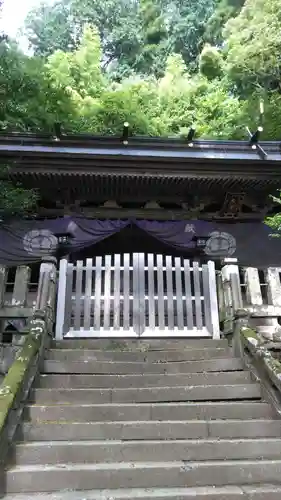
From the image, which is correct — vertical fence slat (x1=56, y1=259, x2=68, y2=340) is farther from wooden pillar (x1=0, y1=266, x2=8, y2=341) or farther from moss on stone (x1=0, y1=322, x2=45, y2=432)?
wooden pillar (x1=0, y1=266, x2=8, y2=341)

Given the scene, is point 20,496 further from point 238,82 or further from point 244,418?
point 238,82

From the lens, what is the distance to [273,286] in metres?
7.22

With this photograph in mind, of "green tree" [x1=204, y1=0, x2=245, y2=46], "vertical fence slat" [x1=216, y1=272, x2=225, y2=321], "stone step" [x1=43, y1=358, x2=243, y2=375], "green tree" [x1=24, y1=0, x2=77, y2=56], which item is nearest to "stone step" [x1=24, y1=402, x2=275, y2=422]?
"stone step" [x1=43, y1=358, x2=243, y2=375]

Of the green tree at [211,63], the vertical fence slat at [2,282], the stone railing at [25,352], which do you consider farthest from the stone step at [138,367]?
the green tree at [211,63]

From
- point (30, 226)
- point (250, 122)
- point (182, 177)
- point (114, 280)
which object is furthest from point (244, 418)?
point (250, 122)

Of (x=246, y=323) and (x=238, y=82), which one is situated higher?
(x=238, y=82)

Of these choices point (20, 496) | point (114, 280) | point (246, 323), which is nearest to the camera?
point (20, 496)

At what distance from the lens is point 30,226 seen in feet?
29.2

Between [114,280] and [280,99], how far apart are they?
1131 centimetres

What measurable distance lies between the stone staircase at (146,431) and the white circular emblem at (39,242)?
304 centimetres

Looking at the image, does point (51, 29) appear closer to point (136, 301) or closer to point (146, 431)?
point (136, 301)

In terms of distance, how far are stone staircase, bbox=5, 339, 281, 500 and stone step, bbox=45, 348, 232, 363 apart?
0.05ft

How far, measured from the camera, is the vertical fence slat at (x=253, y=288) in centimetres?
711

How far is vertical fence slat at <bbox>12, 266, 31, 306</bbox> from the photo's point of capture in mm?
6792
